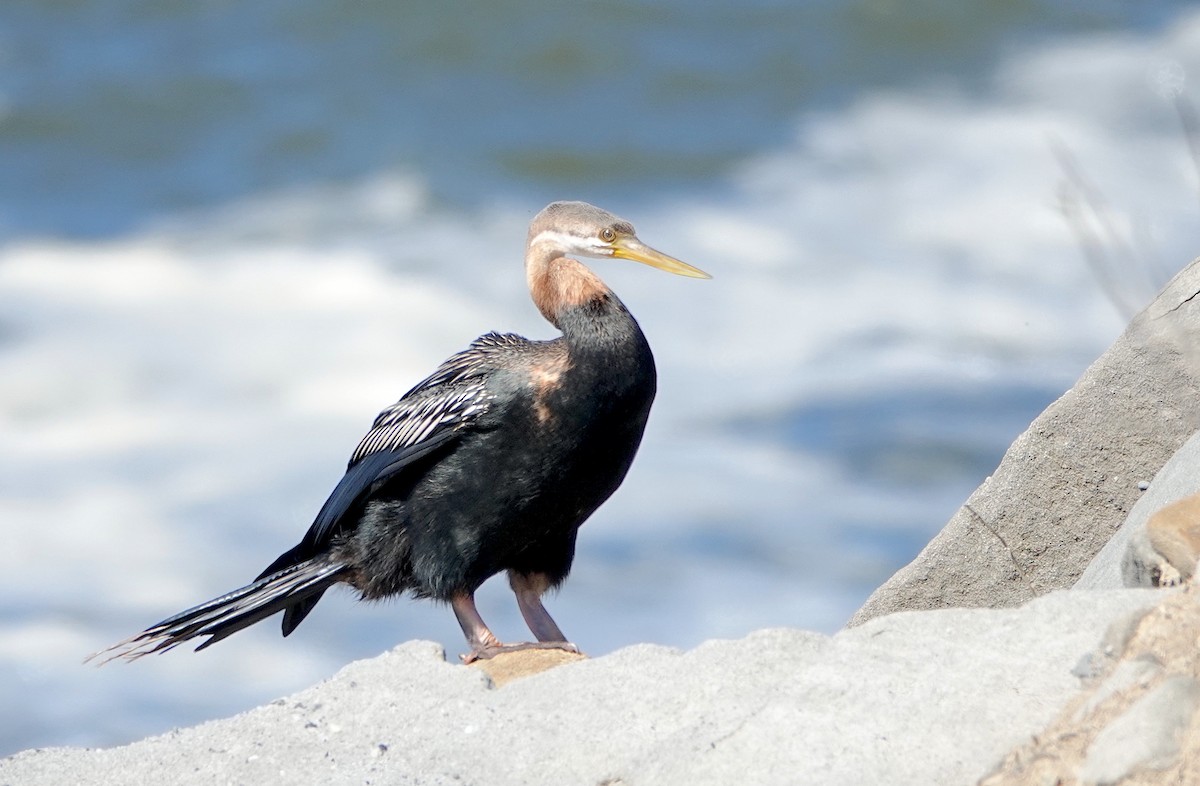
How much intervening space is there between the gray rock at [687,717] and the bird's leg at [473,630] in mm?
1128

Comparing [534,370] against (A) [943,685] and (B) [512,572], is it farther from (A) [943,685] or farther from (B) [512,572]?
(A) [943,685]

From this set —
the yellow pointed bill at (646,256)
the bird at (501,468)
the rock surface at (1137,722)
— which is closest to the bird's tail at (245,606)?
the bird at (501,468)

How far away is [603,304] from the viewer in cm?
717

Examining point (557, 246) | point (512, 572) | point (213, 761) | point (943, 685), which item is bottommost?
point (943, 685)

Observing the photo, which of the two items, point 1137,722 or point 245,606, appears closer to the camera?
point 1137,722

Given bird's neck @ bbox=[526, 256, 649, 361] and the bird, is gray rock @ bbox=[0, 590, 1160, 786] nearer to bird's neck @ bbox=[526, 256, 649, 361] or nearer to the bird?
the bird

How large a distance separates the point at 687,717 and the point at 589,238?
10.6ft

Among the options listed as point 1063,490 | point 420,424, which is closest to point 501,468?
point 420,424

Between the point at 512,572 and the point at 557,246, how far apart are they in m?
1.54

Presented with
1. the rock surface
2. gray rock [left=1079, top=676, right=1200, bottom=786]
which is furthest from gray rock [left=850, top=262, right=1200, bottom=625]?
gray rock [left=1079, top=676, right=1200, bottom=786]

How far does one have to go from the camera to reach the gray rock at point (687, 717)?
4078mm

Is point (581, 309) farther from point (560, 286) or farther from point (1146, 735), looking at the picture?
point (1146, 735)

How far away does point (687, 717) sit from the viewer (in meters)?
4.59

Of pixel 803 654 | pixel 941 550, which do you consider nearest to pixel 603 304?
pixel 941 550
